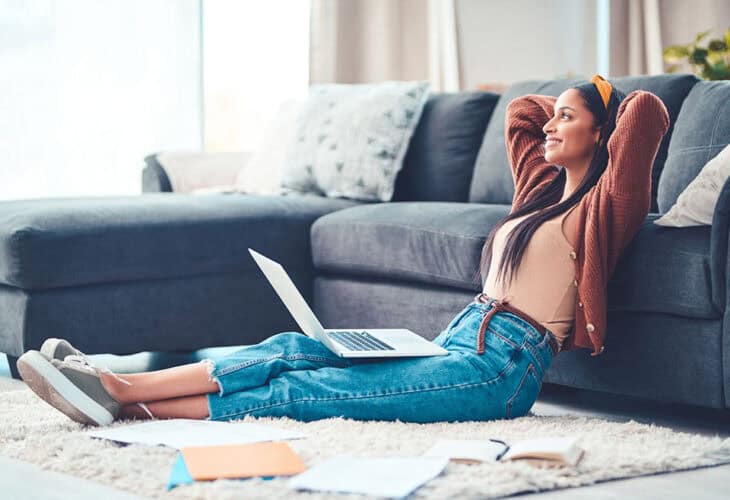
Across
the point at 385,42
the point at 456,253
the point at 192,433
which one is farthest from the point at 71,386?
the point at 385,42

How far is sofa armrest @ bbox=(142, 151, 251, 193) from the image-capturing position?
4.09 meters

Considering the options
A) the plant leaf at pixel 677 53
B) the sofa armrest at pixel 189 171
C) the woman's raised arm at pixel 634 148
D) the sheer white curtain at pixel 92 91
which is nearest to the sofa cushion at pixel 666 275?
the woman's raised arm at pixel 634 148

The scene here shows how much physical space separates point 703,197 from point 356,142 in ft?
5.19

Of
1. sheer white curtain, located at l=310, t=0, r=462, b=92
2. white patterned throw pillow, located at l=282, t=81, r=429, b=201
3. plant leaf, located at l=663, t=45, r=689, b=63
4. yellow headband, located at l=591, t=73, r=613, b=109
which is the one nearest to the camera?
yellow headband, located at l=591, t=73, r=613, b=109

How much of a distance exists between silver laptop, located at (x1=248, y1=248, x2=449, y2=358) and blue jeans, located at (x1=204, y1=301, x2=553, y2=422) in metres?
0.03

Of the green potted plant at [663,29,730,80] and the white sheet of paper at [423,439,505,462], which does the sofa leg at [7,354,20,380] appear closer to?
the white sheet of paper at [423,439,505,462]

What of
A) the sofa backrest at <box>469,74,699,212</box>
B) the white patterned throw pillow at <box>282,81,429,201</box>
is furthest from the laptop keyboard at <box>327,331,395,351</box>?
the white patterned throw pillow at <box>282,81,429,201</box>

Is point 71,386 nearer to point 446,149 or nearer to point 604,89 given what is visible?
point 604,89

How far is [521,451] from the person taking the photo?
186cm

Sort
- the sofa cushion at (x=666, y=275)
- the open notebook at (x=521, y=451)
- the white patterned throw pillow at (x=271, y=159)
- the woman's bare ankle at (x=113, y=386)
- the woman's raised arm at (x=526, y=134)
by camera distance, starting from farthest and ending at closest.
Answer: the white patterned throw pillow at (x=271, y=159) → the woman's raised arm at (x=526, y=134) → the sofa cushion at (x=666, y=275) → the woman's bare ankle at (x=113, y=386) → the open notebook at (x=521, y=451)

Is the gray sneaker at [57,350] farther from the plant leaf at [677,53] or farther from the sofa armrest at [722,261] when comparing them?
the plant leaf at [677,53]

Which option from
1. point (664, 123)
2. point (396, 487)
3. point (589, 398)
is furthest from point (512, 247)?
point (396, 487)

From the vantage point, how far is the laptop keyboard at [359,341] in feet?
7.43

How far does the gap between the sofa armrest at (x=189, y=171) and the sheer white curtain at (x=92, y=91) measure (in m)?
0.66
